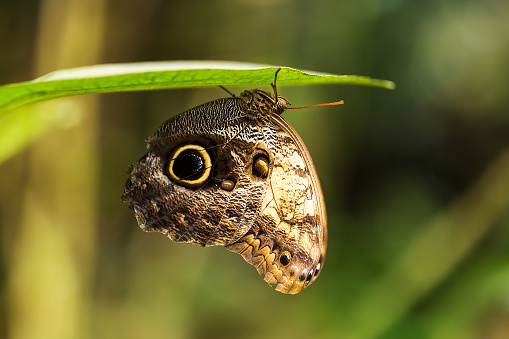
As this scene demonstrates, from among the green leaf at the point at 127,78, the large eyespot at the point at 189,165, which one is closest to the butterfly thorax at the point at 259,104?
the large eyespot at the point at 189,165

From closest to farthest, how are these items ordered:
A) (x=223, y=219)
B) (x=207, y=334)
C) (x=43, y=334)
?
1. (x=223, y=219)
2. (x=43, y=334)
3. (x=207, y=334)

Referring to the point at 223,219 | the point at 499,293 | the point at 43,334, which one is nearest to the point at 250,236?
the point at 223,219

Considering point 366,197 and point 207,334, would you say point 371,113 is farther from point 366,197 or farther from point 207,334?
point 207,334

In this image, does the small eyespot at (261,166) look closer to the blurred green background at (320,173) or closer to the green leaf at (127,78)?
the green leaf at (127,78)

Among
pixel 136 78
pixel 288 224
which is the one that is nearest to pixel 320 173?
pixel 288 224

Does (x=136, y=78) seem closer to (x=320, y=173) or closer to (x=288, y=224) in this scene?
(x=288, y=224)

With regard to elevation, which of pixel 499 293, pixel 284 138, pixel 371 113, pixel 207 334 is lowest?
pixel 207 334
